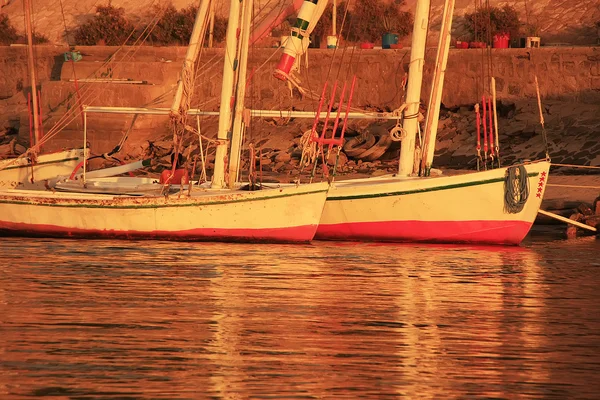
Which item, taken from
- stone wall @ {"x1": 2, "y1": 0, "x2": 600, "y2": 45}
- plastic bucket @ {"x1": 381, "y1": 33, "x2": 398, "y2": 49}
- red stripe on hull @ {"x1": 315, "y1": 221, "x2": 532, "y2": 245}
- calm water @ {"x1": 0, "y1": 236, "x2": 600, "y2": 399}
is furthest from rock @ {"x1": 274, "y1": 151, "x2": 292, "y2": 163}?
calm water @ {"x1": 0, "y1": 236, "x2": 600, "y2": 399}

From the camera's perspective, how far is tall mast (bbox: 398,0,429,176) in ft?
94.5

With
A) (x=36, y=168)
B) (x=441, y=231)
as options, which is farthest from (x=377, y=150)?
(x=441, y=231)

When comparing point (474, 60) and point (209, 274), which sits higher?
point (474, 60)

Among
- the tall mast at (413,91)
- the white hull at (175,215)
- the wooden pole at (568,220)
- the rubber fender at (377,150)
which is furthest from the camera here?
the rubber fender at (377,150)

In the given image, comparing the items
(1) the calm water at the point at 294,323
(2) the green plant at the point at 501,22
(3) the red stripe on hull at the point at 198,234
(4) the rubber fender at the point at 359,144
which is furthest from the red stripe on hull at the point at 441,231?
(2) the green plant at the point at 501,22

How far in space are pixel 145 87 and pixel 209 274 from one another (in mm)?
24903

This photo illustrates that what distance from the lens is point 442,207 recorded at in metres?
27.1

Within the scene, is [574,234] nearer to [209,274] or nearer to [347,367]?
[209,274]

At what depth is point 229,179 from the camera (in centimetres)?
2823

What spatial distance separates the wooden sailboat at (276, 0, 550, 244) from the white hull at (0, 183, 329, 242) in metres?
1.16

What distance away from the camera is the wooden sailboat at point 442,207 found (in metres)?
26.9

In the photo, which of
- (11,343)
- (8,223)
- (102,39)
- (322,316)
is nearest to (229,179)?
Result: (8,223)

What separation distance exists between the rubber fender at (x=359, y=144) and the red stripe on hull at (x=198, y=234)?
13045 mm

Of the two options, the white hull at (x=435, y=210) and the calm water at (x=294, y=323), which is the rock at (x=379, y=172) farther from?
the calm water at (x=294, y=323)
